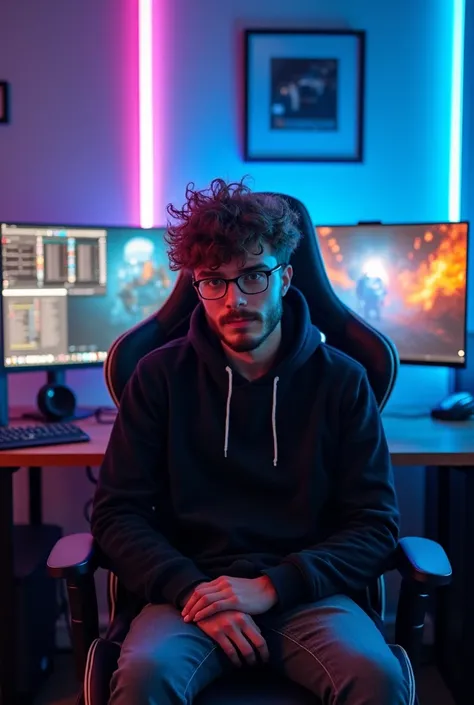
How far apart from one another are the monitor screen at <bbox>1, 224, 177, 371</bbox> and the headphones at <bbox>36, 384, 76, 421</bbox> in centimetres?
7

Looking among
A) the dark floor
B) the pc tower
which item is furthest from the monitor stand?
the dark floor

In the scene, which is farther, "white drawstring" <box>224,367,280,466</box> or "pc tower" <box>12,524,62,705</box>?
"pc tower" <box>12,524,62,705</box>

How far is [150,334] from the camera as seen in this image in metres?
1.75

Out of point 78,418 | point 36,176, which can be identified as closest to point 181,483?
point 78,418

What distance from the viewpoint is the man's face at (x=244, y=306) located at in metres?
1.53

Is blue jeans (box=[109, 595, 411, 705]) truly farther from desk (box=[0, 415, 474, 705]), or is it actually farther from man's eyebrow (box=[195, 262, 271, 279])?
man's eyebrow (box=[195, 262, 271, 279])

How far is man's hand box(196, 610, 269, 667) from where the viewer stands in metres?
1.34

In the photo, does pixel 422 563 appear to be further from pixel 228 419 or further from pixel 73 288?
pixel 73 288

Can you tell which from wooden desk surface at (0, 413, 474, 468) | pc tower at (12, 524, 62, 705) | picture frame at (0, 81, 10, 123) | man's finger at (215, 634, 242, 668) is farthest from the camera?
picture frame at (0, 81, 10, 123)

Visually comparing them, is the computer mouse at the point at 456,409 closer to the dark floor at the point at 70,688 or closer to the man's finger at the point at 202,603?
the dark floor at the point at 70,688

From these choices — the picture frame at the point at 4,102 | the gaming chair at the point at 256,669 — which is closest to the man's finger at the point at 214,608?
the gaming chair at the point at 256,669

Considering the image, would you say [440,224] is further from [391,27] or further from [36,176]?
[36,176]

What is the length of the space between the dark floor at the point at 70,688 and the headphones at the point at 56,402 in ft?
2.47

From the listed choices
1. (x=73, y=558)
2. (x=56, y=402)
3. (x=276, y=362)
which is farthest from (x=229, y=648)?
(x=56, y=402)
